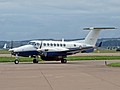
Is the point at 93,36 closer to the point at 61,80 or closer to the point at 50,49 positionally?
the point at 50,49

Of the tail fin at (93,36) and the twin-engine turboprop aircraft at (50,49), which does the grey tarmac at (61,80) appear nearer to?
the twin-engine turboprop aircraft at (50,49)

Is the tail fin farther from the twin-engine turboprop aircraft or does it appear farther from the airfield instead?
the airfield

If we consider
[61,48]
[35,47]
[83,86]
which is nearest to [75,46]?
[61,48]

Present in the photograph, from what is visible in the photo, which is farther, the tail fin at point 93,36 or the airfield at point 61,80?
the tail fin at point 93,36

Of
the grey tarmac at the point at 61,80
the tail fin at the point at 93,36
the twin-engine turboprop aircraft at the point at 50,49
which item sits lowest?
the grey tarmac at the point at 61,80

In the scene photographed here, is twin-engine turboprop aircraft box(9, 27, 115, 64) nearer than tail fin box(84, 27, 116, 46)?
Yes

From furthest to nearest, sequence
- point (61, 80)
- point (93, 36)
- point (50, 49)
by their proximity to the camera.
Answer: point (93, 36)
point (50, 49)
point (61, 80)

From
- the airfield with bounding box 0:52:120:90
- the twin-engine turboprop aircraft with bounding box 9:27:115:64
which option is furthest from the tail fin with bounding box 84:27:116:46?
the airfield with bounding box 0:52:120:90

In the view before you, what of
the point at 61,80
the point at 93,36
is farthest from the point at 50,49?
the point at 61,80

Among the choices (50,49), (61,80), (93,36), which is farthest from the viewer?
(93,36)

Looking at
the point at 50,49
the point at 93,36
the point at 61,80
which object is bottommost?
the point at 61,80

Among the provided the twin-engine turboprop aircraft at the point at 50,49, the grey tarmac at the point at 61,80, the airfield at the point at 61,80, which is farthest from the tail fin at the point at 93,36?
the grey tarmac at the point at 61,80

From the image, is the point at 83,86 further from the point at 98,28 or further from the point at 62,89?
the point at 98,28

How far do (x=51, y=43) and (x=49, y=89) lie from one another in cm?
3333
